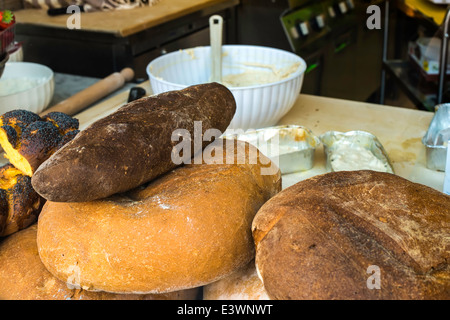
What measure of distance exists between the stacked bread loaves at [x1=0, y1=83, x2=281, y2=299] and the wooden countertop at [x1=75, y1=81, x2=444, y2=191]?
457 millimetres

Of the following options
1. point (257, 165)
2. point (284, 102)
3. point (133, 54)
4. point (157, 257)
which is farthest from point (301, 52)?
point (157, 257)

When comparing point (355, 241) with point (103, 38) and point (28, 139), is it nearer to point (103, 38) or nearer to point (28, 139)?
point (28, 139)

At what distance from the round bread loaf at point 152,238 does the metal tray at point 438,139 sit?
63 centimetres

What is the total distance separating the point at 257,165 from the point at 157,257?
0.24m

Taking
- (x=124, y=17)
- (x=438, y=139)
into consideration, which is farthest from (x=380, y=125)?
(x=124, y=17)

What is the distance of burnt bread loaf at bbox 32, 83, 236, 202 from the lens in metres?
0.59

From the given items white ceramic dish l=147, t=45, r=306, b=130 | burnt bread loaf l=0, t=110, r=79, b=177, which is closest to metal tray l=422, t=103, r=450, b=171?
white ceramic dish l=147, t=45, r=306, b=130

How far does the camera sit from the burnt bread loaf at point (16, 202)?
73 cm

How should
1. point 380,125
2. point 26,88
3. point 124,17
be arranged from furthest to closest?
point 124,17, point 26,88, point 380,125

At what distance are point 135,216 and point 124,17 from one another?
2032 mm

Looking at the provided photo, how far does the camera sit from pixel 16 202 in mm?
736

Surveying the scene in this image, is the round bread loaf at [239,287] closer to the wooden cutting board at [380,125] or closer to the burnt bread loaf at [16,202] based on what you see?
the burnt bread loaf at [16,202]

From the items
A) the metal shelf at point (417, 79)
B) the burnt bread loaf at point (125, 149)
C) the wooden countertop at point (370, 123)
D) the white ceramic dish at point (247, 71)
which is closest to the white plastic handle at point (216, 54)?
the white ceramic dish at point (247, 71)
